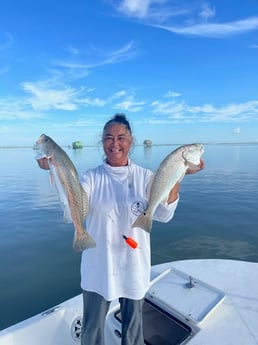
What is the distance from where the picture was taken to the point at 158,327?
4594 millimetres

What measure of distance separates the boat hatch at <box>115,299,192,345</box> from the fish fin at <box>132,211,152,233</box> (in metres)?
2.04

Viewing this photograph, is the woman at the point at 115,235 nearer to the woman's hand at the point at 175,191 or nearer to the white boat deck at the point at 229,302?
the woman's hand at the point at 175,191

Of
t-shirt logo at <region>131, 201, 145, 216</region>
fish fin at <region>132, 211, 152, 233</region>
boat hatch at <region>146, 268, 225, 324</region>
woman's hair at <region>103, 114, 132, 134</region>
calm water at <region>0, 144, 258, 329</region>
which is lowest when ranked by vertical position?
calm water at <region>0, 144, 258, 329</region>

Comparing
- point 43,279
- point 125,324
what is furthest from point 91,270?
point 43,279

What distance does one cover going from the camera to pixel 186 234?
1122 centimetres

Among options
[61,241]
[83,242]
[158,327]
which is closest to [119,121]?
[83,242]

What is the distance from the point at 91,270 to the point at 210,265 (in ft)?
11.5

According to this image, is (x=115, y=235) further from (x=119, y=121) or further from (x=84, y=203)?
(x=119, y=121)

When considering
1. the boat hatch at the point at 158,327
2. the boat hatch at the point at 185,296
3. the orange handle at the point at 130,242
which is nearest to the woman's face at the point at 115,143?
the orange handle at the point at 130,242

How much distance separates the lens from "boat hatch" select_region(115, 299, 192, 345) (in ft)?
14.1

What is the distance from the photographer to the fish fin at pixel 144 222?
2904mm

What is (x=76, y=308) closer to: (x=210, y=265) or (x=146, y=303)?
(x=146, y=303)

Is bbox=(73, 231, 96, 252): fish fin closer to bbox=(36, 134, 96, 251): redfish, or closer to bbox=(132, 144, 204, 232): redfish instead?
bbox=(36, 134, 96, 251): redfish

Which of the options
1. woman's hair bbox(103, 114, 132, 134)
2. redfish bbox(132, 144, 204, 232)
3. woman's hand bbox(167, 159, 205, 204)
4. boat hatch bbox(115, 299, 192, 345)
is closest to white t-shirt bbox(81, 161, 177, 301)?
redfish bbox(132, 144, 204, 232)
